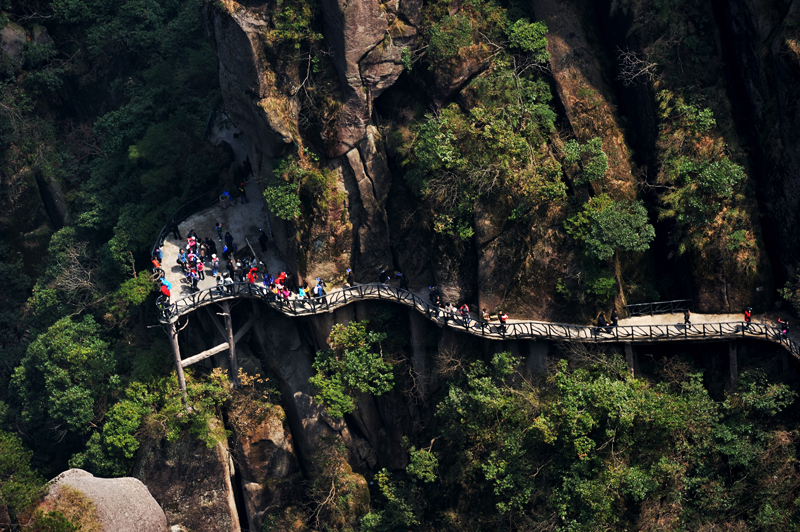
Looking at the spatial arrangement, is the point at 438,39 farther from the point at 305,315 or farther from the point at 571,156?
the point at 305,315

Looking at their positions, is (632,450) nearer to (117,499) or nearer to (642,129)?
(642,129)

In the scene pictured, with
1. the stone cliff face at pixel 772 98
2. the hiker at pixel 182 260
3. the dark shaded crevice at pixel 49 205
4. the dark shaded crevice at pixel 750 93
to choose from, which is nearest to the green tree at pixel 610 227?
the dark shaded crevice at pixel 750 93

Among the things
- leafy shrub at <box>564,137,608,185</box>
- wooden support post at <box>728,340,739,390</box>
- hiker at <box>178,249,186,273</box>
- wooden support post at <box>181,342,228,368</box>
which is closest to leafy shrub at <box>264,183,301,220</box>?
hiker at <box>178,249,186,273</box>

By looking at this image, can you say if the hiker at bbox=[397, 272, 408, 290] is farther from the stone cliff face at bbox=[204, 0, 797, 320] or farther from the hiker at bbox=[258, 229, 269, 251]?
the hiker at bbox=[258, 229, 269, 251]

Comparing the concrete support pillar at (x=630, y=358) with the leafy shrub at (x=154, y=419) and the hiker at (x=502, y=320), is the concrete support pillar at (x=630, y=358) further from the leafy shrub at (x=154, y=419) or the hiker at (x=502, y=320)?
the leafy shrub at (x=154, y=419)

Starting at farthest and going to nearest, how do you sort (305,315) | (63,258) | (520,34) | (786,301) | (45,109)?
(45,109) → (63,258) → (305,315) → (520,34) → (786,301)

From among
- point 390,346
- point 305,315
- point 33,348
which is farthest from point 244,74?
point 33,348

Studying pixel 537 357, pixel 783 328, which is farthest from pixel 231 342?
pixel 783 328
